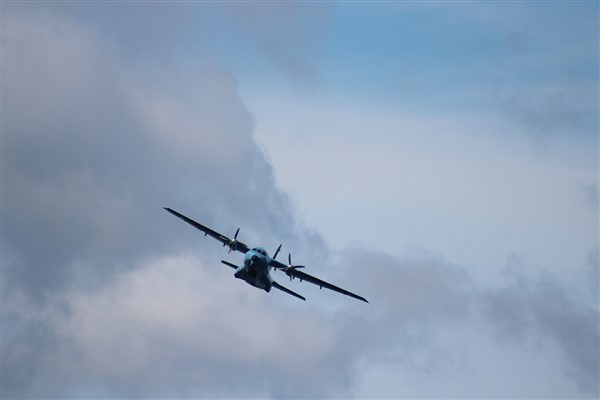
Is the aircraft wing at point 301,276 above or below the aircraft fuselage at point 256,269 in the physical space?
above

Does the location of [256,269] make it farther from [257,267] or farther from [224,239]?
[224,239]

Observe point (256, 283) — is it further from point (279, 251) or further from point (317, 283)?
point (317, 283)

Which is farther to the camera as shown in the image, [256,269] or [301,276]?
[301,276]

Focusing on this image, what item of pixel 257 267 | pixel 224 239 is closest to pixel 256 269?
pixel 257 267

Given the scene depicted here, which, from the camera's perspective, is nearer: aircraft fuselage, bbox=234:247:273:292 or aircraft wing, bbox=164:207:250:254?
aircraft fuselage, bbox=234:247:273:292

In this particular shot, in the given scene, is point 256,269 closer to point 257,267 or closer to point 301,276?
point 257,267

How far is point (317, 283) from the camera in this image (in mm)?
152125

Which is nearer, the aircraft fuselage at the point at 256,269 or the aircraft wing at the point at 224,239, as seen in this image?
the aircraft fuselage at the point at 256,269

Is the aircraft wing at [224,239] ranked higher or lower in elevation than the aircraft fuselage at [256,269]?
higher

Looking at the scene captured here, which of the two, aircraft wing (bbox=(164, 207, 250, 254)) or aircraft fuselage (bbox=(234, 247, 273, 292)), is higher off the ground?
aircraft wing (bbox=(164, 207, 250, 254))

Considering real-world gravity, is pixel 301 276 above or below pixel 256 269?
above

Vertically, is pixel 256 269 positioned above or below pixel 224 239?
below

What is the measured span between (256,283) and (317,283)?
15.6 m

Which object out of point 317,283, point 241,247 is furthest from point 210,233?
point 317,283
